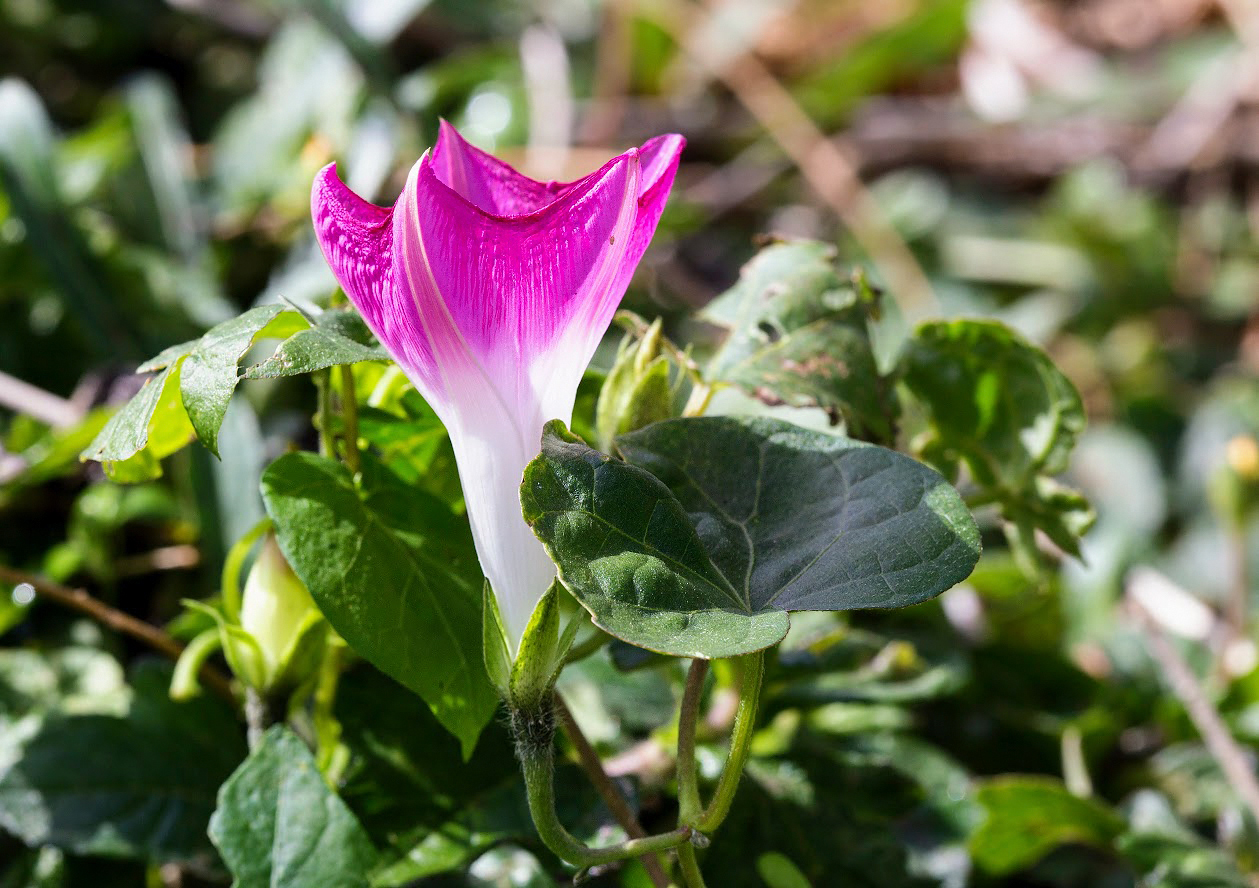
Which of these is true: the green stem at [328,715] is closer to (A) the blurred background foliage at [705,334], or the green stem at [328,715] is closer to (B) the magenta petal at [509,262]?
(A) the blurred background foliage at [705,334]

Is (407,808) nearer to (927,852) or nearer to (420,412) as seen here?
(420,412)

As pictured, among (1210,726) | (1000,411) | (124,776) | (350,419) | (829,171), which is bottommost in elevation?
(1210,726)

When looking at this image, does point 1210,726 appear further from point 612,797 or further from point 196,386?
point 196,386

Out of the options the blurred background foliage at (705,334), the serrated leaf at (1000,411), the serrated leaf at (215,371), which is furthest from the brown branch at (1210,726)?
the serrated leaf at (215,371)

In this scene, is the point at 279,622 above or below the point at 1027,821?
above

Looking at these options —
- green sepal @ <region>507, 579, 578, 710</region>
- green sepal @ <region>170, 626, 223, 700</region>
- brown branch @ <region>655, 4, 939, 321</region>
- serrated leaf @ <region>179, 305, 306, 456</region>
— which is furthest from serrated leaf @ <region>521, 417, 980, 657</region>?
brown branch @ <region>655, 4, 939, 321</region>

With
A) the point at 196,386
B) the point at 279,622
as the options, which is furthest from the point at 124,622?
the point at 196,386

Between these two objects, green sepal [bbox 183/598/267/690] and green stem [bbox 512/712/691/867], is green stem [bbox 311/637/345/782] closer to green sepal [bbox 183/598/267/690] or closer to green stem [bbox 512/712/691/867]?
green sepal [bbox 183/598/267/690]
